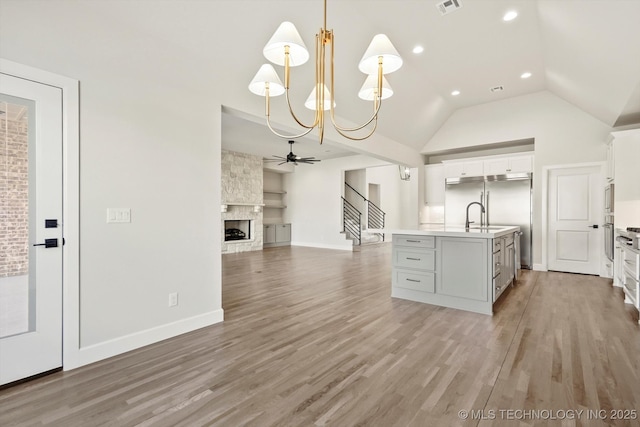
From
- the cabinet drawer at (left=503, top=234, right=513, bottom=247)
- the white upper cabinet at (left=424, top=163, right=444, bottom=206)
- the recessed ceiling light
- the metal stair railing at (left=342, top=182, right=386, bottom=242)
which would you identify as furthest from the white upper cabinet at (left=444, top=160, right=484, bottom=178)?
the metal stair railing at (left=342, top=182, right=386, bottom=242)

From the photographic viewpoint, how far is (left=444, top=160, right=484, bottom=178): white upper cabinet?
6.74m

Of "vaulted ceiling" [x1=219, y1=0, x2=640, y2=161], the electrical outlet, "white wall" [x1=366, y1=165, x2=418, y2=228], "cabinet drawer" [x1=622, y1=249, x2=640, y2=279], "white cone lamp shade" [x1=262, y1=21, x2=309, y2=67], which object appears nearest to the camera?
"white cone lamp shade" [x1=262, y1=21, x2=309, y2=67]

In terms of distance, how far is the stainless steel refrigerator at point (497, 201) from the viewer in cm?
615

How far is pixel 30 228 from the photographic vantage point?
7.02ft

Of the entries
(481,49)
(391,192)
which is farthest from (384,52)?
(391,192)

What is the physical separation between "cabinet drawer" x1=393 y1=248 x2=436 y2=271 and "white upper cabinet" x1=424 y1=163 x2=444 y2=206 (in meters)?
4.08

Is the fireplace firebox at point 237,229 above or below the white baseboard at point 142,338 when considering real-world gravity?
above

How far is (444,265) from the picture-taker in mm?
3684

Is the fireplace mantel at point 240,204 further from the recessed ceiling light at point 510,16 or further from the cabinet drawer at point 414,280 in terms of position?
the recessed ceiling light at point 510,16

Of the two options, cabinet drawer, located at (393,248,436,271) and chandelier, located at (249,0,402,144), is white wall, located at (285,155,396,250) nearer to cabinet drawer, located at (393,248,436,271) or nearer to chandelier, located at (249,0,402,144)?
cabinet drawer, located at (393,248,436,271)

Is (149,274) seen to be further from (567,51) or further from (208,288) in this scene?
(567,51)

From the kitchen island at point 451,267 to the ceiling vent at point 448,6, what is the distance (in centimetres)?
276

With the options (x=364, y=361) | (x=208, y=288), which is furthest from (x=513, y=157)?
(x=208, y=288)

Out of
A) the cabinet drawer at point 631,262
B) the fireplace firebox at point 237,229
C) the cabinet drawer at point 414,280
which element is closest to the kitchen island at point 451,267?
the cabinet drawer at point 414,280
